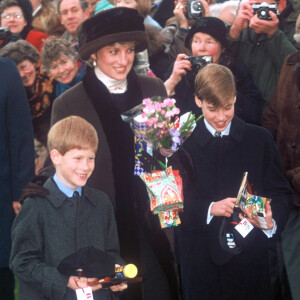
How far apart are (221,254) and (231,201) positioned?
0.33m

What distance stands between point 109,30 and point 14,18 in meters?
2.25

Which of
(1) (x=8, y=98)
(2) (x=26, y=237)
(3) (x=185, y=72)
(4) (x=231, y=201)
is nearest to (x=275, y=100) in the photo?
(3) (x=185, y=72)

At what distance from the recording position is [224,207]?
11.5 feet

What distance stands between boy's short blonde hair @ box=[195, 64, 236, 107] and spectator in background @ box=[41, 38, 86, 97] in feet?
5.33

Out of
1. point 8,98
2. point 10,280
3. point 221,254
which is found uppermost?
point 8,98

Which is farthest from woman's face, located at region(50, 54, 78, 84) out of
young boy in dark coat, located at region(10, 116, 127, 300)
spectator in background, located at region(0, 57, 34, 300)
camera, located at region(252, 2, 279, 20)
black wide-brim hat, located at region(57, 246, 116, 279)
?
black wide-brim hat, located at region(57, 246, 116, 279)

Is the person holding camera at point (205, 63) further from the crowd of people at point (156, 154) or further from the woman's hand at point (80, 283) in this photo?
the woman's hand at point (80, 283)

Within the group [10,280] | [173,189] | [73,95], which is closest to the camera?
[173,189]

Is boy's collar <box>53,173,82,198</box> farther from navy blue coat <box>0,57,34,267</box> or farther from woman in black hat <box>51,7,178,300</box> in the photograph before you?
navy blue coat <box>0,57,34,267</box>

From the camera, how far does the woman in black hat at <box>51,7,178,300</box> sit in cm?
379

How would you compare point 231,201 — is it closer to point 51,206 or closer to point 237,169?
point 237,169

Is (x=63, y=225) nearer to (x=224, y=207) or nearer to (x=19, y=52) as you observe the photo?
(x=224, y=207)

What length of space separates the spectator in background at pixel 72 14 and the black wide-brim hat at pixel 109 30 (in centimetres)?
193

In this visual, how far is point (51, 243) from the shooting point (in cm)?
316
